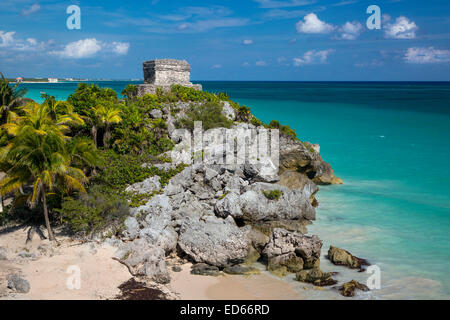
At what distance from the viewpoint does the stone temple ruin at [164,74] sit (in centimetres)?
1870

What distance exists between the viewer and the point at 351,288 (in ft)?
28.2

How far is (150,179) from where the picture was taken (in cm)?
1253

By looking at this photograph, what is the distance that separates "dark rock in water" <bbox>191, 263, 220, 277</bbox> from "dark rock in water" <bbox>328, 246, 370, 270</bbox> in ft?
10.9

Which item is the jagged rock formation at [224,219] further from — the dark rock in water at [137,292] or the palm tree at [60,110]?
the palm tree at [60,110]

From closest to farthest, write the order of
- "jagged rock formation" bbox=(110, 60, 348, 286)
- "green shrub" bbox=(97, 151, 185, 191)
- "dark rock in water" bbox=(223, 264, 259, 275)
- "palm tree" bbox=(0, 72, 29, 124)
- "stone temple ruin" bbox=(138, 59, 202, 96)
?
"dark rock in water" bbox=(223, 264, 259, 275), "jagged rock formation" bbox=(110, 60, 348, 286), "green shrub" bbox=(97, 151, 185, 191), "palm tree" bbox=(0, 72, 29, 124), "stone temple ruin" bbox=(138, 59, 202, 96)

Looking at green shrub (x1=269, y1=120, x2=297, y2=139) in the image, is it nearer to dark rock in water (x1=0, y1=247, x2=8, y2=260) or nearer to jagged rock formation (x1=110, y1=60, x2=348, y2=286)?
jagged rock formation (x1=110, y1=60, x2=348, y2=286)

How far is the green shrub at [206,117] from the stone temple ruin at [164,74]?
2.83 metres

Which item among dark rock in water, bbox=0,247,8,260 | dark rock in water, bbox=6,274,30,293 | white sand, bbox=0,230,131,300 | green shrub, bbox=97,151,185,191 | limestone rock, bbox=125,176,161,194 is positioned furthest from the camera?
green shrub, bbox=97,151,185,191

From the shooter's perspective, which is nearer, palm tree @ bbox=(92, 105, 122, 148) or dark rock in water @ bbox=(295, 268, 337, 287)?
dark rock in water @ bbox=(295, 268, 337, 287)

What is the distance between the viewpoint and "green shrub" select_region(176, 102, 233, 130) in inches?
643

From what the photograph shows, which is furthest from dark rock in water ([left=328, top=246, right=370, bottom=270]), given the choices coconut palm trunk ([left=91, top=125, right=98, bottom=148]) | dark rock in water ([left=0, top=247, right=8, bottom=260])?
coconut palm trunk ([left=91, top=125, right=98, bottom=148])

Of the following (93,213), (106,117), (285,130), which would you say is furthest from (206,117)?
(93,213)

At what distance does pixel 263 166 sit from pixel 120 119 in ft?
19.1
